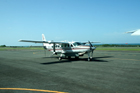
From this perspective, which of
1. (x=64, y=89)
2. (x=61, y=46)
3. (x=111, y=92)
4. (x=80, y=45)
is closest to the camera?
(x=111, y=92)

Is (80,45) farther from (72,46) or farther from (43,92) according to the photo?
(43,92)

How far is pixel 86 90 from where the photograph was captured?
6.54 m

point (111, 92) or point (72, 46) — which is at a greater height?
point (72, 46)

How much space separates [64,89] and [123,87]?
10.5 ft

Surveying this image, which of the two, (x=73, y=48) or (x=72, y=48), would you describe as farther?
(x=72, y=48)

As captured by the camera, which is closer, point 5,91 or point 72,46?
point 5,91

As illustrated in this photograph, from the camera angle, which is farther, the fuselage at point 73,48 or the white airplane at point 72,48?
the fuselage at point 73,48

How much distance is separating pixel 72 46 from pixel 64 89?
1390 cm

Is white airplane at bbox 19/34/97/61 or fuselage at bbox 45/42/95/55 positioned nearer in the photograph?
white airplane at bbox 19/34/97/61

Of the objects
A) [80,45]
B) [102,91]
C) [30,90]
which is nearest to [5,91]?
[30,90]

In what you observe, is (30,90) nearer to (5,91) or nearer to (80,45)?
(5,91)

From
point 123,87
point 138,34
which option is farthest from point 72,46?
point 138,34

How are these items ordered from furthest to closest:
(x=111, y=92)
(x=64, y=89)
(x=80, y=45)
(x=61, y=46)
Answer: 1. (x=61, y=46)
2. (x=80, y=45)
3. (x=64, y=89)
4. (x=111, y=92)

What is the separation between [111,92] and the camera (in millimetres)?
6230
